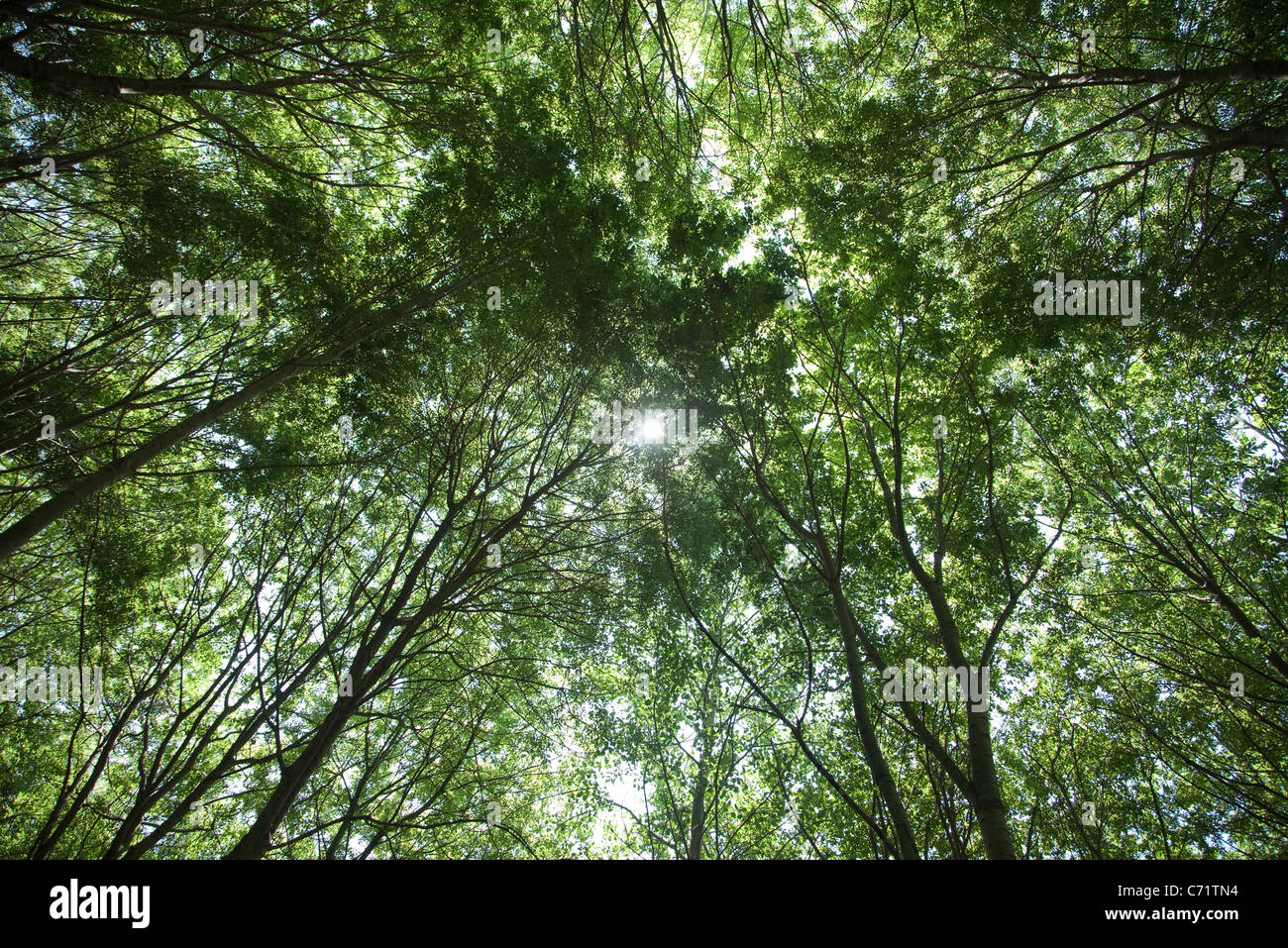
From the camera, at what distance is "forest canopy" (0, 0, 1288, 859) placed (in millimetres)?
6207

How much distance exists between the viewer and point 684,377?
6562 mm

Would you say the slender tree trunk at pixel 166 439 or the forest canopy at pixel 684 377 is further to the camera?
the forest canopy at pixel 684 377

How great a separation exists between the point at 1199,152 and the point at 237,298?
10546 millimetres

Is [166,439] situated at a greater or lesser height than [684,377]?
lesser

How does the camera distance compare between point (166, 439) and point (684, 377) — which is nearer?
point (166, 439)

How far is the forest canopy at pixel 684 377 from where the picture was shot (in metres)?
6.21

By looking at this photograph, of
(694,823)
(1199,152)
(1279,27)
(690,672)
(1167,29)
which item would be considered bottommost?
(694,823)

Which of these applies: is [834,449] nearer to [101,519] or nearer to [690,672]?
[690,672]

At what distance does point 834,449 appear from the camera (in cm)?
805

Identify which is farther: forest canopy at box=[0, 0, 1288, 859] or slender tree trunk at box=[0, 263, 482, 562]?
forest canopy at box=[0, 0, 1288, 859]
